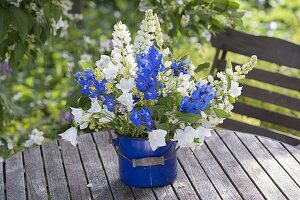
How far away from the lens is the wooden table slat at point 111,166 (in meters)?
2.30

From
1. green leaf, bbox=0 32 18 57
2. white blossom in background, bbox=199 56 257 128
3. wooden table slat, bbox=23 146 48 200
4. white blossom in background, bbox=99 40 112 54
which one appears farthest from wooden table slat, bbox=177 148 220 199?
white blossom in background, bbox=99 40 112 54

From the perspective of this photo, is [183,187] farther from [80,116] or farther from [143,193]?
[80,116]

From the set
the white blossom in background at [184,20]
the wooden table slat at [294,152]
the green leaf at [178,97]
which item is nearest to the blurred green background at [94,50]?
the white blossom in background at [184,20]

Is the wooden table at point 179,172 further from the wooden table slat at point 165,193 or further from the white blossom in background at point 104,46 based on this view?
the white blossom in background at point 104,46

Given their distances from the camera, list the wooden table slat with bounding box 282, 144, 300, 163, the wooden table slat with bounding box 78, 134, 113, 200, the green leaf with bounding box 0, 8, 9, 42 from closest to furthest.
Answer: the wooden table slat with bounding box 78, 134, 113, 200
the wooden table slat with bounding box 282, 144, 300, 163
the green leaf with bounding box 0, 8, 9, 42

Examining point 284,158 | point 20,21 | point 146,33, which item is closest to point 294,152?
point 284,158

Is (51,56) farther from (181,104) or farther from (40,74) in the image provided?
(181,104)

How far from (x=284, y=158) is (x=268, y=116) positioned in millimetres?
977

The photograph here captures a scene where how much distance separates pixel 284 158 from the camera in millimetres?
2578

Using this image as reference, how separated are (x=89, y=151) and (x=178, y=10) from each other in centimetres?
96

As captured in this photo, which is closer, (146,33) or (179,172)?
(146,33)

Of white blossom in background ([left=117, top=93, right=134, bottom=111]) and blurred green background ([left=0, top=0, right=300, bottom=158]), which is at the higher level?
white blossom in background ([left=117, top=93, right=134, bottom=111])

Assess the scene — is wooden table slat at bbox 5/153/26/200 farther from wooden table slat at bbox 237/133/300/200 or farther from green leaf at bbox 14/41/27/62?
wooden table slat at bbox 237/133/300/200

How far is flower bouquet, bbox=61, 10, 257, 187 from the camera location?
204 cm
